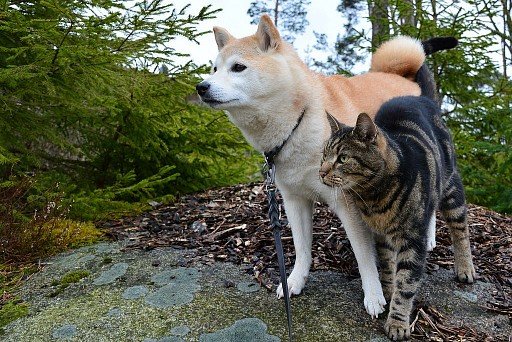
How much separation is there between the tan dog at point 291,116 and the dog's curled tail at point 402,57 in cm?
113

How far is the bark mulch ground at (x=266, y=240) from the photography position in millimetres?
3068

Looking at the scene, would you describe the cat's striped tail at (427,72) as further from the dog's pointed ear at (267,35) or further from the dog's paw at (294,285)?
the dog's paw at (294,285)

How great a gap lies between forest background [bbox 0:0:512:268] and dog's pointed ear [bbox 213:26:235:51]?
56 cm

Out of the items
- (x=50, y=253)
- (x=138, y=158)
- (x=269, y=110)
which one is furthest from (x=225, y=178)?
(x=269, y=110)

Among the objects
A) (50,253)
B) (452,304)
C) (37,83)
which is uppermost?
(37,83)

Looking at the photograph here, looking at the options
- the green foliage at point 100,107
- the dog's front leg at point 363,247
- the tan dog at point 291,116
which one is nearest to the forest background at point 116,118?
the green foliage at point 100,107

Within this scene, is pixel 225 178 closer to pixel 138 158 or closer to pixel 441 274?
pixel 138 158

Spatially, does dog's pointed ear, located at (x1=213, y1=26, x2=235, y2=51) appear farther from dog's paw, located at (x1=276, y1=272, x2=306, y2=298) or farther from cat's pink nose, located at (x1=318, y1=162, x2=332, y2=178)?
dog's paw, located at (x1=276, y1=272, x2=306, y2=298)

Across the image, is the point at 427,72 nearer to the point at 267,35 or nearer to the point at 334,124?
the point at 267,35

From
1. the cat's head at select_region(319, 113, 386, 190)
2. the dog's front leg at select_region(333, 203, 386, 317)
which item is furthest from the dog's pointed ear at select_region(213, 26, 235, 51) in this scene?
the dog's front leg at select_region(333, 203, 386, 317)

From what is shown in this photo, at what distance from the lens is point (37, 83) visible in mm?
3676

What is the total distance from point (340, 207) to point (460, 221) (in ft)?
3.36

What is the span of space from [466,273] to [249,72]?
200cm

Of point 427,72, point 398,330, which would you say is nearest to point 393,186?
point 398,330
